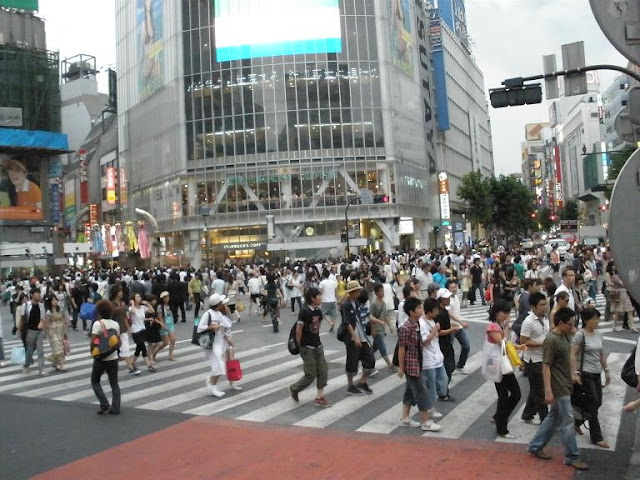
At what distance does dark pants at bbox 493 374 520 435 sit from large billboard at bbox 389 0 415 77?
56.2 meters

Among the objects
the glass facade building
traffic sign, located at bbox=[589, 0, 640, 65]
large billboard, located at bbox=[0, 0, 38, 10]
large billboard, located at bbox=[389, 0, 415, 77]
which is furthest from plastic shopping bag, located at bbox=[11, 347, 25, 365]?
large billboard, located at bbox=[0, 0, 38, 10]

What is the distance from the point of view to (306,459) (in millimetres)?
6562

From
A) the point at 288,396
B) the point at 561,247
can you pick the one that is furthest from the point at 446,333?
the point at 561,247

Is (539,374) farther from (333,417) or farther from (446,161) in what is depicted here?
(446,161)

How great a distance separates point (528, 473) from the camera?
585cm

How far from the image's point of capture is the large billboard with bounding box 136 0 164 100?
6241cm

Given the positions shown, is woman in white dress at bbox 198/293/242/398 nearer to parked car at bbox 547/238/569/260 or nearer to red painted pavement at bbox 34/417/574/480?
red painted pavement at bbox 34/417/574/480

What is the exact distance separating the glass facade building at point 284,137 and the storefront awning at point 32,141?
16870 millimetres

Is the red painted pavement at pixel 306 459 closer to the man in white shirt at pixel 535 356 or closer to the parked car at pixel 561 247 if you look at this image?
the man in white shirt at pixel 535 356

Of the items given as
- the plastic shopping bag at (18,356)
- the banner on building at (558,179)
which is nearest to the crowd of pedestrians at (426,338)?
the plastic shopping bag at (18,356)

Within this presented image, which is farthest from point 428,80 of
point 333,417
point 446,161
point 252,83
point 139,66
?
point 333,417

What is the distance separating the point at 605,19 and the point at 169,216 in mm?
59053

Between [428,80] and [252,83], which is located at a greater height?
[428,80]

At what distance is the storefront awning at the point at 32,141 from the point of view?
6659 centimetres
